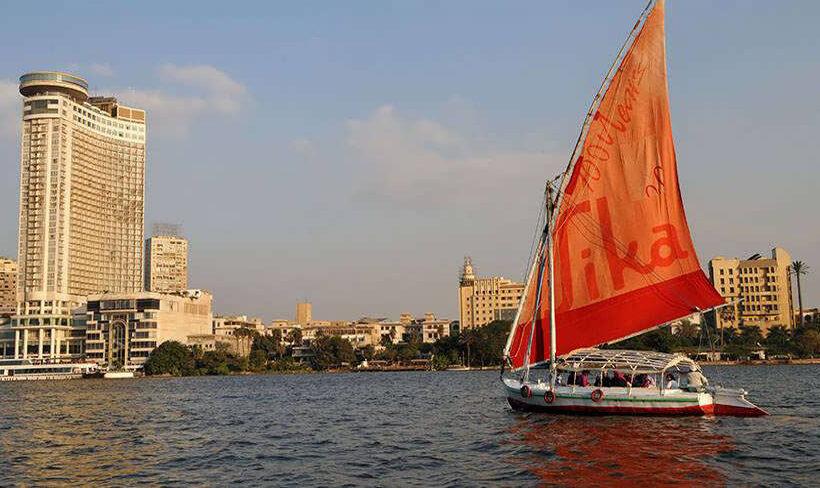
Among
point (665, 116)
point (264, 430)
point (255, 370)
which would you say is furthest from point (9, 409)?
point (255, 370)

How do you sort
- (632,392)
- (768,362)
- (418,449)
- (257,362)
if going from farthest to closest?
(257,362), (768,362), (632,392), (418,449)

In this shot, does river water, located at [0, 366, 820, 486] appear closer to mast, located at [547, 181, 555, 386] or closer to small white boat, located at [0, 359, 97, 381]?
mast, located at [547, 181, 555, 386]

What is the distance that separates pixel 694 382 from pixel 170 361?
15860cm

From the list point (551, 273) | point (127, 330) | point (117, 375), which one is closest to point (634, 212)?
point (551, 273)

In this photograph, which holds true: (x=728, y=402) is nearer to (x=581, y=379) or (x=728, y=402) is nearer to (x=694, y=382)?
(x=694, y=382)

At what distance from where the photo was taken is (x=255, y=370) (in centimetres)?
19338

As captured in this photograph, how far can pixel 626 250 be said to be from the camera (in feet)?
143

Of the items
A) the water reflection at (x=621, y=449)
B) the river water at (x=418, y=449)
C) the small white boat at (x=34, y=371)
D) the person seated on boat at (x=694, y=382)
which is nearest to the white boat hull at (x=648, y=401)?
the person seated on boat at (x=694, y=382)

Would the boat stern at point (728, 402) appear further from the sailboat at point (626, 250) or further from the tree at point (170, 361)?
the tree at point (170, 361)

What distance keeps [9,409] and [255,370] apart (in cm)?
12600

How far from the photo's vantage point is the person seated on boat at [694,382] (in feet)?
136

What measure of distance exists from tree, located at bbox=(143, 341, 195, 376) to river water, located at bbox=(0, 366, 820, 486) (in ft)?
429

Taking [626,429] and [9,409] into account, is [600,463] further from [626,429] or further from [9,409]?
[9,409]

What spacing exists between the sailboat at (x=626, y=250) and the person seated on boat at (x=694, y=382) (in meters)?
0.06
